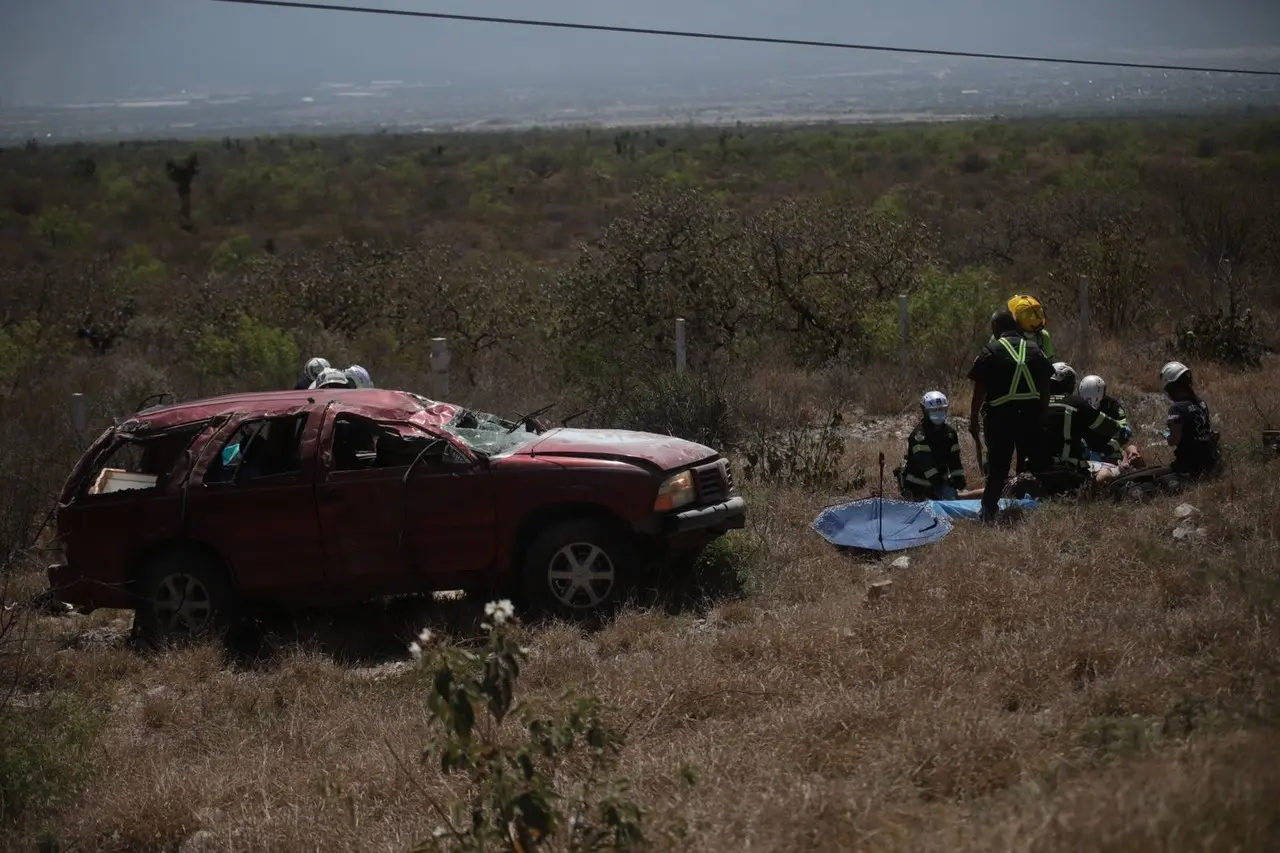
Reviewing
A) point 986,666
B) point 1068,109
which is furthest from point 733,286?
point 1068,109

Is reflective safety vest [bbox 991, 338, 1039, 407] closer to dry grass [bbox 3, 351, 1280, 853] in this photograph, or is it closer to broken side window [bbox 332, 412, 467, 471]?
dry grass [bbox 3, 351, 1280, 853]

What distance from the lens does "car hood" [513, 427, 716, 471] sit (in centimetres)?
874

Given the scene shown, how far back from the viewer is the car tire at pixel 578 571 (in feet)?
28.0

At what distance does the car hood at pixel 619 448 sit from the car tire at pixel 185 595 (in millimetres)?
2193

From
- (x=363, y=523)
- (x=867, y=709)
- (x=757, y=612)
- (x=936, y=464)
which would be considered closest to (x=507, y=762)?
(x=867, y=709)

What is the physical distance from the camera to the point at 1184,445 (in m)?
9.35

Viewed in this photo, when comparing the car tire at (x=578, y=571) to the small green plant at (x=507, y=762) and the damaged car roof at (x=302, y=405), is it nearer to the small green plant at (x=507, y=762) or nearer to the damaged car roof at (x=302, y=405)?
the damaged car roof at (x=302, y=405)

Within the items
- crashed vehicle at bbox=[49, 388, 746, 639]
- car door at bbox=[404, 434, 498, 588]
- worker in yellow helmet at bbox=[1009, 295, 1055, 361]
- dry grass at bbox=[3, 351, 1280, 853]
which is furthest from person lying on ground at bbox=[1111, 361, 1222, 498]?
car door at bbox=[404, 434, 498, 588]

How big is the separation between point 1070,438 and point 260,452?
5846 millimetres

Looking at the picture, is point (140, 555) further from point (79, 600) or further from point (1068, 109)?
point (1068, 109)

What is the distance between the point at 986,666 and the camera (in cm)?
625

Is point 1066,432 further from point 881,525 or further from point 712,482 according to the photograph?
point 712,482

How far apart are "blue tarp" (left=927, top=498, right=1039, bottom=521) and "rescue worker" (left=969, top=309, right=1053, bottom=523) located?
0.28 feet

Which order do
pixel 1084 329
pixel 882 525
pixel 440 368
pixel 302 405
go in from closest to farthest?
pixel 302 405, pixel 882 525, pixel 440 368, pixel 1084 329
